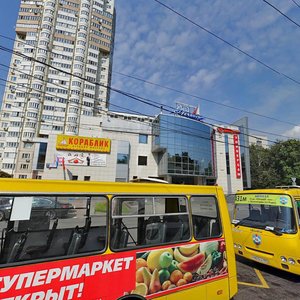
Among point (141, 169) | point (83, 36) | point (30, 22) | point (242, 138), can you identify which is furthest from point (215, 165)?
point (30, 22)

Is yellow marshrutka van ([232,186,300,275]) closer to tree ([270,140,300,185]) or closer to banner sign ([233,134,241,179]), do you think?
banner sign ([233,134,241,179])

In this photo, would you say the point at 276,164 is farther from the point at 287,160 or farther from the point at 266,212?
the point at 266,212

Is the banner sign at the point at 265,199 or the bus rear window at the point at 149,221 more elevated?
the banner sign at the point at 265,199

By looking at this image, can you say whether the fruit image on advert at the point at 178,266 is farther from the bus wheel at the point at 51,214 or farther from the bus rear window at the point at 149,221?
the bus wheel at the point at 51,214

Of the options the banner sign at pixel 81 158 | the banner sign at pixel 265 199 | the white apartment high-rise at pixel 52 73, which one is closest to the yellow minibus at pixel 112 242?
the banner sign at pixel 265 199

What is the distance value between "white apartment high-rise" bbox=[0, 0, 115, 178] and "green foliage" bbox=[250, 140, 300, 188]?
4574 centimetres

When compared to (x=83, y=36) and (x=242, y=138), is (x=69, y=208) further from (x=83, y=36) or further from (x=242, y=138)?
(x=83, y=36)

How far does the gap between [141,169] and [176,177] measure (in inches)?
287

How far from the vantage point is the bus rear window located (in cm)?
325

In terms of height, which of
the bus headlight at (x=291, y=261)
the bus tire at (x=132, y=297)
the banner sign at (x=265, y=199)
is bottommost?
the bus headlight at (x=291, y=261)

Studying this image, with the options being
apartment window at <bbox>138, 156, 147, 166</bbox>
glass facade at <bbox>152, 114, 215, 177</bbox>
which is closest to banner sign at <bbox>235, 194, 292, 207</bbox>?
glass facade at <bbox>152, 114, 215, 177</bbox>

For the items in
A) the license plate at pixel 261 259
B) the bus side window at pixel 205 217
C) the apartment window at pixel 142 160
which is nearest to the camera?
the bus side window at pixel 205 217

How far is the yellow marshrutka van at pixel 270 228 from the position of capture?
532cm

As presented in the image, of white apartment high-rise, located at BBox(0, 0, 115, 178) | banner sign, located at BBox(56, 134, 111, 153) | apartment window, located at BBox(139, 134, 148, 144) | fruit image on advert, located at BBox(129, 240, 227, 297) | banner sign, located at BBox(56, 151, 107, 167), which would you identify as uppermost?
white apartment high-rise, located at BBox(0, 0, 115, 178)
